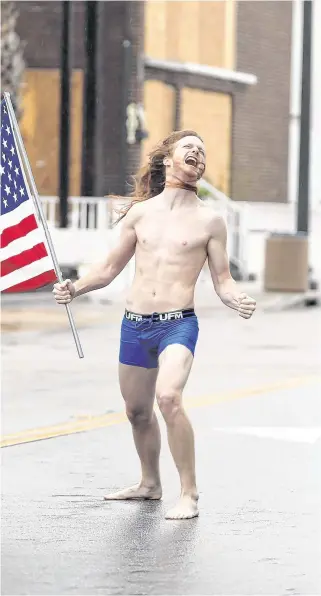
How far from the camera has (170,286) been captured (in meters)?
8.94

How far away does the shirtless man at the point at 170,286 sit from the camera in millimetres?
8820

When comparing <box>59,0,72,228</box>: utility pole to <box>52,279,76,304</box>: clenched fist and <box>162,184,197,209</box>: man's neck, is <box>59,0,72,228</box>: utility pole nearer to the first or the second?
<box>162,184,197,209</box>: man's neck

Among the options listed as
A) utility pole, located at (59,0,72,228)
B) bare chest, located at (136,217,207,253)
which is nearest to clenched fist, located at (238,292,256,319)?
bare chest, located at (136,217,207,253)

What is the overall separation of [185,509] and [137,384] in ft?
2.25

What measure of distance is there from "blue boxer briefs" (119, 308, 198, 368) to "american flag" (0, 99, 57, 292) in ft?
2.80

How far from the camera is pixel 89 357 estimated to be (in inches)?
697

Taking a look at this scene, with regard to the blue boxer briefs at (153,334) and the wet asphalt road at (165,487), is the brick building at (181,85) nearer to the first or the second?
the wet asphalt road at (165,487)

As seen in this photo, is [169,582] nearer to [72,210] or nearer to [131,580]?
[131,580]

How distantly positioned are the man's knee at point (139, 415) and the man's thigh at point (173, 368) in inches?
14.2

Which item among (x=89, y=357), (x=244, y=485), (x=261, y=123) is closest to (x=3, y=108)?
(x=244, y=485)

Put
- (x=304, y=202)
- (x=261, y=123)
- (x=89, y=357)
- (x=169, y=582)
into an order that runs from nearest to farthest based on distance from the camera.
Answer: (x=169, y=582), (x=89, y=357), (x=304, y=202), (x=261, y=123)

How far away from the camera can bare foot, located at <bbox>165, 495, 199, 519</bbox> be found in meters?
8.75

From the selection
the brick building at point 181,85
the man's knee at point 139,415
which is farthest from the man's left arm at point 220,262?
the brick building at point 181,85

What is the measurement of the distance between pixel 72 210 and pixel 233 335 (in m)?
12.0
